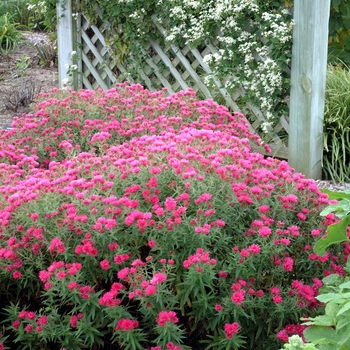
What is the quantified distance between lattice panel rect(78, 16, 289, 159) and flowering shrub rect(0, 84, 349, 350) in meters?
2.36

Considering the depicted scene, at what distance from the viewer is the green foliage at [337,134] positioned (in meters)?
4.54

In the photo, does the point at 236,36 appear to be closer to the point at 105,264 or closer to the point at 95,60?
the point at 95,60

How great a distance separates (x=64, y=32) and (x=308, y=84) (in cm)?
302

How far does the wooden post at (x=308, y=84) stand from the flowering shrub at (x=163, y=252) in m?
1.79

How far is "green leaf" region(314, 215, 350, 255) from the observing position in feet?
7.38

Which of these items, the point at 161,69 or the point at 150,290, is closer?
the point at 150,290

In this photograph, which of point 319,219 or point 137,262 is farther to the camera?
point 319,219

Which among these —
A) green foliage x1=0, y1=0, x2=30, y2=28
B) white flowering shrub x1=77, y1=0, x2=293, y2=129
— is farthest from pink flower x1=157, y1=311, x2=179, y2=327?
green foliage x1=0, y1=0, x2=30, y2=28

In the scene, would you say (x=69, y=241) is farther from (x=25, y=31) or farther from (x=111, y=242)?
(x=25, y=31)

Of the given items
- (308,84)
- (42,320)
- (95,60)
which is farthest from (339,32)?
(42,320)

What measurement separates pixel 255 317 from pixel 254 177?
0.58m

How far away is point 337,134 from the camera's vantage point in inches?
183

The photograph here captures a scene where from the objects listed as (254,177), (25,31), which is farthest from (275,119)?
(25,31)

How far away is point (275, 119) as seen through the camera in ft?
15.6
